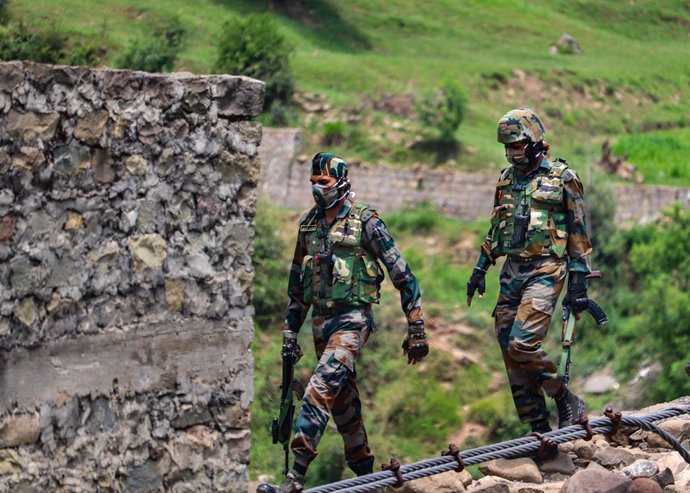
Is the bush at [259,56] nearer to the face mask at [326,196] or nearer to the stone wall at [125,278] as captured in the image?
the face mask at [326,196]

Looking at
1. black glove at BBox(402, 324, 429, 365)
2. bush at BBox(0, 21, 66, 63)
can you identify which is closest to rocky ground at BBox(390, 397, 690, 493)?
black glove at BBox(402, 324, 429, 365)

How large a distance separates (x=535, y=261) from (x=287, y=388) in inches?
67.0

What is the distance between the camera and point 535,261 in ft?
28.6

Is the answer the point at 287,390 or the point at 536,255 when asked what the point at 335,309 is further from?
the point at 536,255

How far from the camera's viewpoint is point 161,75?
791cm

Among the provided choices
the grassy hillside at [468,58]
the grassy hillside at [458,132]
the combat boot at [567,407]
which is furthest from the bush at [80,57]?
the combat boot at [567,407]

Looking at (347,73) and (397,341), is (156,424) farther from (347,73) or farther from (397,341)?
(347,73)

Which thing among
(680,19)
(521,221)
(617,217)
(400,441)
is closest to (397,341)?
(400,441)

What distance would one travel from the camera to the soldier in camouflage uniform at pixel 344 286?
8.04 metres

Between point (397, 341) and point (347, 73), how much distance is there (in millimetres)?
12496

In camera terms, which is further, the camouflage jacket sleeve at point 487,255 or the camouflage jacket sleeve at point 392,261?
the camouflage jacket sleeve at point 487,255

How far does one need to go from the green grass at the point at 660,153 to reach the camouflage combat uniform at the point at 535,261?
85.7 ft

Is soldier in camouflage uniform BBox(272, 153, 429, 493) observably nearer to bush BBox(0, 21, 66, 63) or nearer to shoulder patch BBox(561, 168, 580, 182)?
shoulder patch BBox(561, 168, 580, 182)

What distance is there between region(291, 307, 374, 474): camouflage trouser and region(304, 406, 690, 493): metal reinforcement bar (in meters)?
0.41
